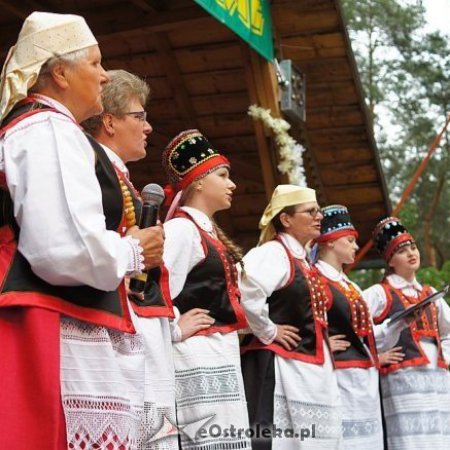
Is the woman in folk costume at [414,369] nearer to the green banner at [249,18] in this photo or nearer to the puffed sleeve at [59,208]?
the green banner at [249,18]

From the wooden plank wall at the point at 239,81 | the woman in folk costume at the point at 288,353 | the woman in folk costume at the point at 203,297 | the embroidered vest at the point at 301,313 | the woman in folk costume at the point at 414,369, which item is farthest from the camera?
the wooden plank wall at the point at 239,81

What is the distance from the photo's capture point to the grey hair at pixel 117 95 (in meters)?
2.95

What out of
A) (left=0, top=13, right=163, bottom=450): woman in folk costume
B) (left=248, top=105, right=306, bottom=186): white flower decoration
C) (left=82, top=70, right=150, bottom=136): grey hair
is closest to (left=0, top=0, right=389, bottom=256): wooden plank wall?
(left=248, top=105, right=306, bottom=186): white flower decoration

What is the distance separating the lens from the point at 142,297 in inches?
107

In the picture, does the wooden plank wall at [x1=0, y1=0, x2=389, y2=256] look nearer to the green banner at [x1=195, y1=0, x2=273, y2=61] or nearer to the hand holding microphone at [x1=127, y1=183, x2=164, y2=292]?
the green banner at [x1=195, y1=0, x2=273, y2=61]

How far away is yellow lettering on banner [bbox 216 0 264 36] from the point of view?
18.8 feet

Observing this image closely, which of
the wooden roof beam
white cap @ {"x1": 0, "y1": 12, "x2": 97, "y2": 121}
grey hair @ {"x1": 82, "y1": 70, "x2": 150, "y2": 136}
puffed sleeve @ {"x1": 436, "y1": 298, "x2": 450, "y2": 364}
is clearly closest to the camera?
white cap @ {"x1": 0, "y1": 12, "x2": 97, "y2": 121}

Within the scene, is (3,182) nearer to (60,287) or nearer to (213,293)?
(60,287)

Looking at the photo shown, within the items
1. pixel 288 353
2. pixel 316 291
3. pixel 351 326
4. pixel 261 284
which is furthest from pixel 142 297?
pixel 351 326

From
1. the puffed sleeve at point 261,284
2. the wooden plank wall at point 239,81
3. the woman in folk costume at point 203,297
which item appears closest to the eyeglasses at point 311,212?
the puffed sleeve at point 261,284

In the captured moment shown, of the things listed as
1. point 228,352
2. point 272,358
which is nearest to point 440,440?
point 272,358

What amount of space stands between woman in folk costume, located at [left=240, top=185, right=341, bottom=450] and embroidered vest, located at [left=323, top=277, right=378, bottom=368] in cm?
24

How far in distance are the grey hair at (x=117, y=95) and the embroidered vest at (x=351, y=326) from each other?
2.20 m

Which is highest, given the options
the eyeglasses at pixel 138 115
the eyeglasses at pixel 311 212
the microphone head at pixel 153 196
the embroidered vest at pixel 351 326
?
the eyeglasses at pixel 311 212
